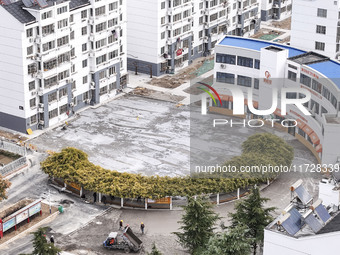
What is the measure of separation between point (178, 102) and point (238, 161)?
3537cm

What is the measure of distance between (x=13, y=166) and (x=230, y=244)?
148 feet

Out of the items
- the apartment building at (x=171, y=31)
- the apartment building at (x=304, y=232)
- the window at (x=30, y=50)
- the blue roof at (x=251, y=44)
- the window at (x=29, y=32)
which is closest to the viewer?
the apartment building at (x=304, y=232)

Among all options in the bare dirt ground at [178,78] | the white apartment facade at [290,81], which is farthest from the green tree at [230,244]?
the bare dirt ground at [178,78]

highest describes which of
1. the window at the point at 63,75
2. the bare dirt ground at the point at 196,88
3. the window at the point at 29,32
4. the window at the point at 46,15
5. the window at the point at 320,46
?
the window at the point at 46,15

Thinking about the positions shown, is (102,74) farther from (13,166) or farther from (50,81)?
(13,166)

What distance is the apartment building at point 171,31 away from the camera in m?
147

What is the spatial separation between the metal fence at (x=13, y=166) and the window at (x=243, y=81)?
127ft

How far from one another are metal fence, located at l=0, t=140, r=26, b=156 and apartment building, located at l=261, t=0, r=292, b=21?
296 feet

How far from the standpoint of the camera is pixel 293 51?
12781cm

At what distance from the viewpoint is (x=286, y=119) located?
123 meters

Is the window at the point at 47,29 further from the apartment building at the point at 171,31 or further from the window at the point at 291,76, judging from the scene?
the window at the point at 291,76

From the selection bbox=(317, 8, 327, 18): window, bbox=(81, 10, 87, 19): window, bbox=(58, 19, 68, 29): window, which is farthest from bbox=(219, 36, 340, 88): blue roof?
bbox=(58, 19, 68, 29): window

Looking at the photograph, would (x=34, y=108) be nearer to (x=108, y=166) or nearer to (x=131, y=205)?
(x=108, y=166)


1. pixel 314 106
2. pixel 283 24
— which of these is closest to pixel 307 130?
pixel 314 106
